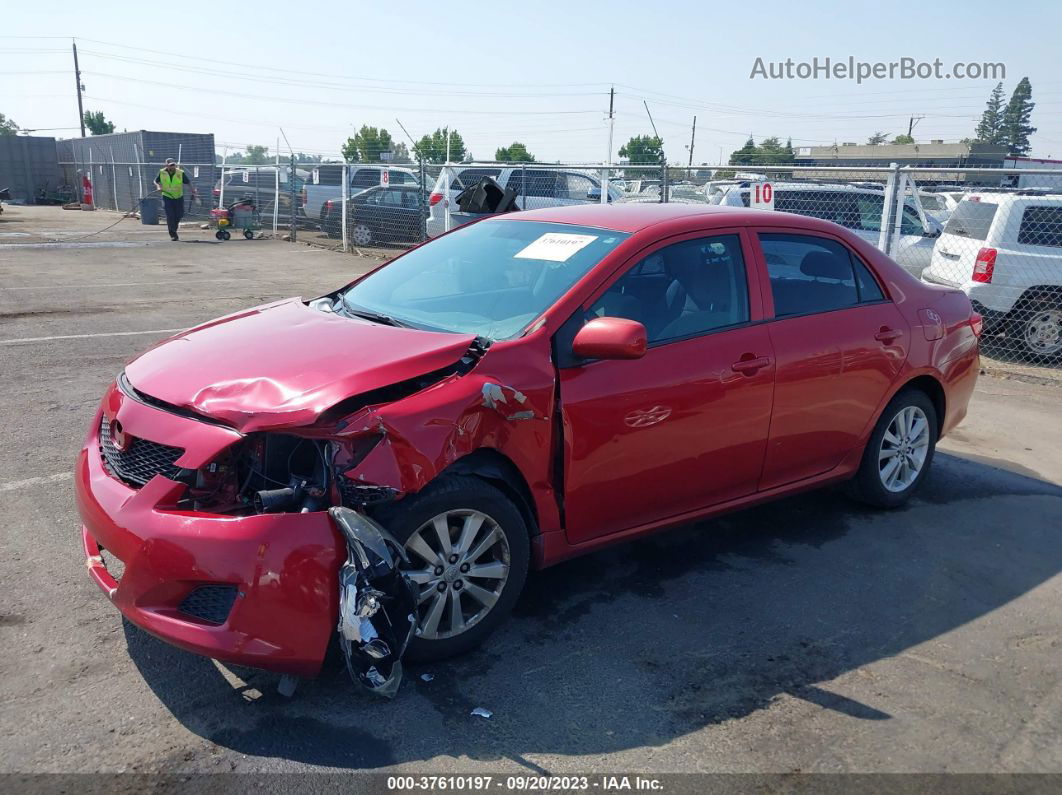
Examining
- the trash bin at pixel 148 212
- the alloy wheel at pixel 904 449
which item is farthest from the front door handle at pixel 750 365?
the trash bin at pixel 148 212

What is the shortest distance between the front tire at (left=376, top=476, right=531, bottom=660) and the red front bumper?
1.10 feet

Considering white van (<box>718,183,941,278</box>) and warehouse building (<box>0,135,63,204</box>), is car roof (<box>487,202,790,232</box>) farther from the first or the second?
warehouse building (<box>0,135,63,204</box>)

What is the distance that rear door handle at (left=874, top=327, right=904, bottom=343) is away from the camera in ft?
16.0

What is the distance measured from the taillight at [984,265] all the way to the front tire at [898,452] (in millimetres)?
5104

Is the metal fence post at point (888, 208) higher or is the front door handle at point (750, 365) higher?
the metal fence post at point (888, 208)

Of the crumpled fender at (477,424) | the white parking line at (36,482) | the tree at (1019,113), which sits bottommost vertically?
the white parking line at (36,482)

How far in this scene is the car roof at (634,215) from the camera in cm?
431

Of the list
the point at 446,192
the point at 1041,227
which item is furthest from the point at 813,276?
the point at 446,192

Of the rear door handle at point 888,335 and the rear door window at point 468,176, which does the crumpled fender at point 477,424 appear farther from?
the rear door window at point 468,176

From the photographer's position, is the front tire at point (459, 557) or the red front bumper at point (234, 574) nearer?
the red front bumper at point (234, 574)

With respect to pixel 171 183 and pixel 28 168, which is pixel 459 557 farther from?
pixel 28 168

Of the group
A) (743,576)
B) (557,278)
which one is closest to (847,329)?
(743,576)

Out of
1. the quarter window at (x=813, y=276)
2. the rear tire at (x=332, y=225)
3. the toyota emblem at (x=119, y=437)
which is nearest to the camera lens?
the toyota emblem at (x=119, y=437)

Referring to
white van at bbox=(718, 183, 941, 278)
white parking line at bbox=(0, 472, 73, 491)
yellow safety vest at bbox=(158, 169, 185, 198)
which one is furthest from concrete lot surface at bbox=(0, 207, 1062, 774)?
yellow safety vest at bbox=(158, 169, 185, 198)
